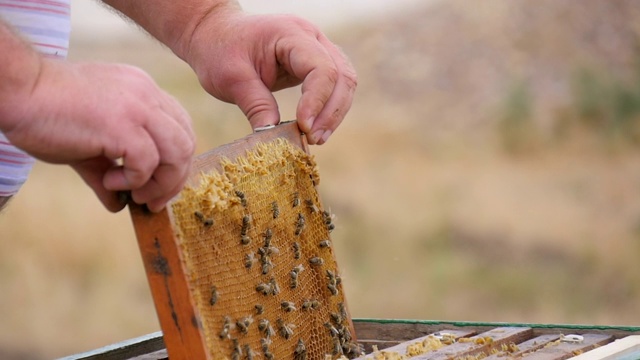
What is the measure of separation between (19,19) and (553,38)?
27.2 ft

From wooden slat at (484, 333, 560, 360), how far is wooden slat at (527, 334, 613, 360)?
0.10ft

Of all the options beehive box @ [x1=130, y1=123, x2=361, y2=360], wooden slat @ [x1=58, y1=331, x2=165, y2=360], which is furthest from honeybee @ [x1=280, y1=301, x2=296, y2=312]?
wooden slat @ [x1=58, y1=331, x2=165, y2=360]

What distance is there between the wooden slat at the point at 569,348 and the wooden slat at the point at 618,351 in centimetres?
6

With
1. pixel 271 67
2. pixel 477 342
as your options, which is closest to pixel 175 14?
pixel 271 67

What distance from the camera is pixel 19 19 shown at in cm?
270

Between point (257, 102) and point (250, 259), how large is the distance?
2.08 ft

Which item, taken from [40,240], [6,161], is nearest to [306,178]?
[6,161]

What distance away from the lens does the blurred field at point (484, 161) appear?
945cm

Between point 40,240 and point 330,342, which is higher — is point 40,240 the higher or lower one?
the higher one

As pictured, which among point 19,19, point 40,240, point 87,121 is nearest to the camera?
point 87,121

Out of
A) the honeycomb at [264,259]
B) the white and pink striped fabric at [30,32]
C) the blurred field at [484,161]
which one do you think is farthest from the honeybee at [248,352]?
the blurred field at [484,161]

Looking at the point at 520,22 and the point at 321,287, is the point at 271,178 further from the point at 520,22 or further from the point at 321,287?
the point at 520,22

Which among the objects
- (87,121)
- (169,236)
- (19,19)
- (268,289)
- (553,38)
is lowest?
(268,289)

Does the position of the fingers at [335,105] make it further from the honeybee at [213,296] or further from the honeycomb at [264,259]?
the honeybee at [213,296]
